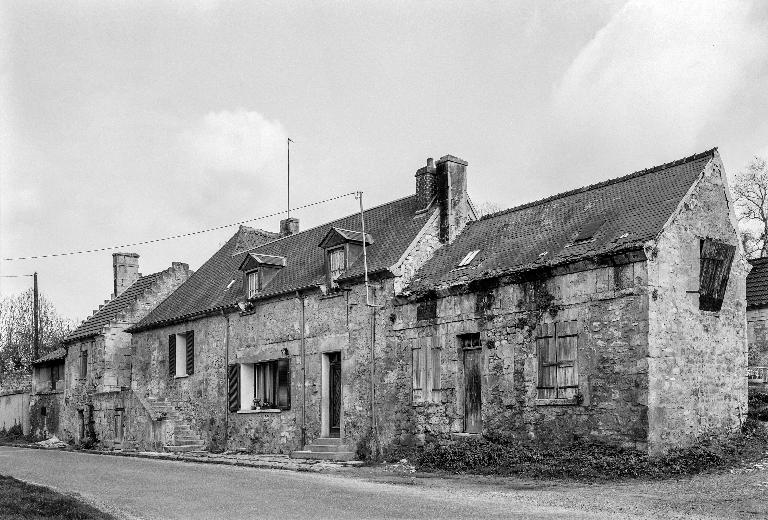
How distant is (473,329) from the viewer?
72.7 ft

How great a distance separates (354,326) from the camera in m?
25.4

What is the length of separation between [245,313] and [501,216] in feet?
31.8

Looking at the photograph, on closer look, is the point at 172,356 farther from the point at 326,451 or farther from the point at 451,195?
the point at 451,195

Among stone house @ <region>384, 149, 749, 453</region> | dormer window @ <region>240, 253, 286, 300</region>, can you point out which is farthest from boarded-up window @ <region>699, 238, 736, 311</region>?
dormer window @ <region>240, 253, 286, 300</region>

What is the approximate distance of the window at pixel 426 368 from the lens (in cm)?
2305

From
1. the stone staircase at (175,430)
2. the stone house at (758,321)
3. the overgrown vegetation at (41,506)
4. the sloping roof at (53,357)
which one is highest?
the stone house at (758,321)

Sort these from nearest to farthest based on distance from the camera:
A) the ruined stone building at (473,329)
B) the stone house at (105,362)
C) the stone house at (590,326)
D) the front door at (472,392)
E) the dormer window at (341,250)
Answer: the stone house at (590,326) → the ruined stone building at (473,329) → the front door at (472,392) → the dormer window at (341,250) → the stone house at (105,362)

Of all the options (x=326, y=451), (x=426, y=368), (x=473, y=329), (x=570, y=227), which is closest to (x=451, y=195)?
(x=570, y=227)

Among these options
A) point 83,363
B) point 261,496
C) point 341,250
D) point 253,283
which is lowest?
point 261,496

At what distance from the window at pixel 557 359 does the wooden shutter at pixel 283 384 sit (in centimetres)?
978

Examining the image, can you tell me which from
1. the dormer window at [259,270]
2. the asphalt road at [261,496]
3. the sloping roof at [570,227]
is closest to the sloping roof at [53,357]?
the dormer window at [259,270]

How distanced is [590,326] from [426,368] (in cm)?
533

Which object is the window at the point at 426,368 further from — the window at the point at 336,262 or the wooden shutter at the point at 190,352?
the wooden shutter at the point at 190,352

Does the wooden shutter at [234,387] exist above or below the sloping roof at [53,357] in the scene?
below
